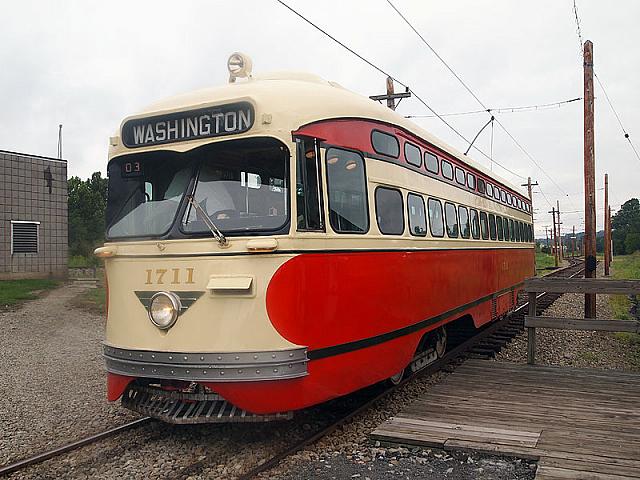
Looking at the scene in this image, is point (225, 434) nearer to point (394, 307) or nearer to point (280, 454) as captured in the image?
point (280, 454)

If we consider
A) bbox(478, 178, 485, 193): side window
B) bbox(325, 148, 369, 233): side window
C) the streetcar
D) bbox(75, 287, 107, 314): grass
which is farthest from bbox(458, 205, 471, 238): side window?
bbox(75, 287, 107, 314): grass

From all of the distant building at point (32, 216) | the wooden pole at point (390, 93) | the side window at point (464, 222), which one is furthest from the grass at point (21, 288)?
the side window at point (464, 222)

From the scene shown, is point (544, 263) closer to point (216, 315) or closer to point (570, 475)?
point (570, 475)

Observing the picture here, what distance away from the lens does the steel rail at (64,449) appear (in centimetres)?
500

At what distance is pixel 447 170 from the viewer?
8867 mm

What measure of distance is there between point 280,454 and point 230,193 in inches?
85.9

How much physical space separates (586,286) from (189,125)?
5.61 meters

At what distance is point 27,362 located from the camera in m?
10.1

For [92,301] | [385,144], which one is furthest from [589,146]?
[92,301]

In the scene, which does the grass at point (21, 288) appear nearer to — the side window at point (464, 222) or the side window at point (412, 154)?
the side window at point (464, 222)

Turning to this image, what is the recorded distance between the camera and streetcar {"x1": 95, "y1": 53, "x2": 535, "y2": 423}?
16.3 feet

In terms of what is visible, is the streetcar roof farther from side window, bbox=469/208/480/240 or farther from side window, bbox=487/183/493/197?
side window, bbox=487/183/493/197

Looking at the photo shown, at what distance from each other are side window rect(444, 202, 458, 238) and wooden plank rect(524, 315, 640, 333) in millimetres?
1505

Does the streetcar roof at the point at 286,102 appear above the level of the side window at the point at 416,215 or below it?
above
